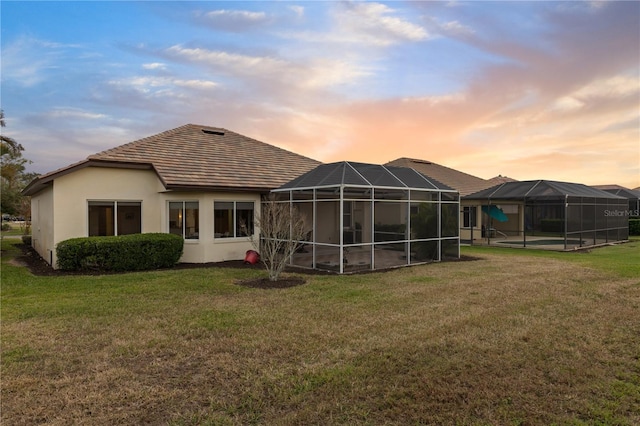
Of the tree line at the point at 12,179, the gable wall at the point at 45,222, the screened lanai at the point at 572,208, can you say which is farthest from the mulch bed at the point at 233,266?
the tree line at the point at 12,179

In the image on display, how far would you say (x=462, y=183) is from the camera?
31.4 meters

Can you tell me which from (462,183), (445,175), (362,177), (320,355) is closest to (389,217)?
(362,177)

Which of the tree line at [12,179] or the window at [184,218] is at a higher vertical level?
the tree line at [12,179]

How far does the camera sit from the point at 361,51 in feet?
43.3

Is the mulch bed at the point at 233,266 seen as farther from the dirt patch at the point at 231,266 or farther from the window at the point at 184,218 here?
the window at the point at 184,218

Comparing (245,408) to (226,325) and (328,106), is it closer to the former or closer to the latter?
(226,325)

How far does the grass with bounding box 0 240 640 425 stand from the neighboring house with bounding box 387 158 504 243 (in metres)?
15.9

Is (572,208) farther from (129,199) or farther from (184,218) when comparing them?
(129,199)

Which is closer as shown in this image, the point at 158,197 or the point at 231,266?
the point at 231,266

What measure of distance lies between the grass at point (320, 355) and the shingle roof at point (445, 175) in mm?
21595

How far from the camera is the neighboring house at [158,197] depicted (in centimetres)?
1289

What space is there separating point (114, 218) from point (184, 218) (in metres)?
2.34

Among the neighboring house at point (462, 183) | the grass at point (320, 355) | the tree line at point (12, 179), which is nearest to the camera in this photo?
the grass at point (320, 355)

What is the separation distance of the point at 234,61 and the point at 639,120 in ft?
57.4
